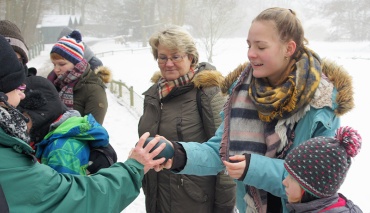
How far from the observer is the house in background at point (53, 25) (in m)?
46.9

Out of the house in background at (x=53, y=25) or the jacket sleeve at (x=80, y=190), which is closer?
the jacket sleeve at (x=80, y=190)

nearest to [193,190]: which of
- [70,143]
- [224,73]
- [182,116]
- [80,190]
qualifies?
[182,116]

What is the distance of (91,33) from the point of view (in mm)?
58781

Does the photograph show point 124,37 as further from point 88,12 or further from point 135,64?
point 135,64

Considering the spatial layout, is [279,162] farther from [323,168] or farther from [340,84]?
[340,84]

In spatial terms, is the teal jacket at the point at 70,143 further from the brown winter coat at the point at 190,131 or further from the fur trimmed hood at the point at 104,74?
the fur trimmed hood at the point at 104,74

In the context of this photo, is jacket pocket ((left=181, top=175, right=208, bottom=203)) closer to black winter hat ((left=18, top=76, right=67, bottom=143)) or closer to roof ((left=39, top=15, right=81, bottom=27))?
black winter hat ((left=18, top=76, right=67, bottom=143))

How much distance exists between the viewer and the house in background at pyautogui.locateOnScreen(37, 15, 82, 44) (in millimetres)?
46938

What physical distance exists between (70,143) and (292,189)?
4.36ft

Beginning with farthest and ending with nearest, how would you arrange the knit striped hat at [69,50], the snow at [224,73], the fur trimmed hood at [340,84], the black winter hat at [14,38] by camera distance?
1. the snow at [224,73]
2. the knit striped hat at [69,50]
3. the black winter hat at [14,38]
4. the fur trimmed hood at [340,84]

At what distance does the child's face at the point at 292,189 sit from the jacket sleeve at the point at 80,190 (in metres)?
0.78

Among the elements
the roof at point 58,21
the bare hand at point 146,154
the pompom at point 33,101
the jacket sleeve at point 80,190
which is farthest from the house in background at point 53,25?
the jacket sleeve at point 80,190

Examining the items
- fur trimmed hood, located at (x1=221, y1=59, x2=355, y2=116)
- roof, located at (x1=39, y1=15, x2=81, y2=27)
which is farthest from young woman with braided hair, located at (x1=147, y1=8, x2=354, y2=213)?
roof, located at (x1=39, y1=15, x2=81, y2=27)

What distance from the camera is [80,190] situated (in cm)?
176
